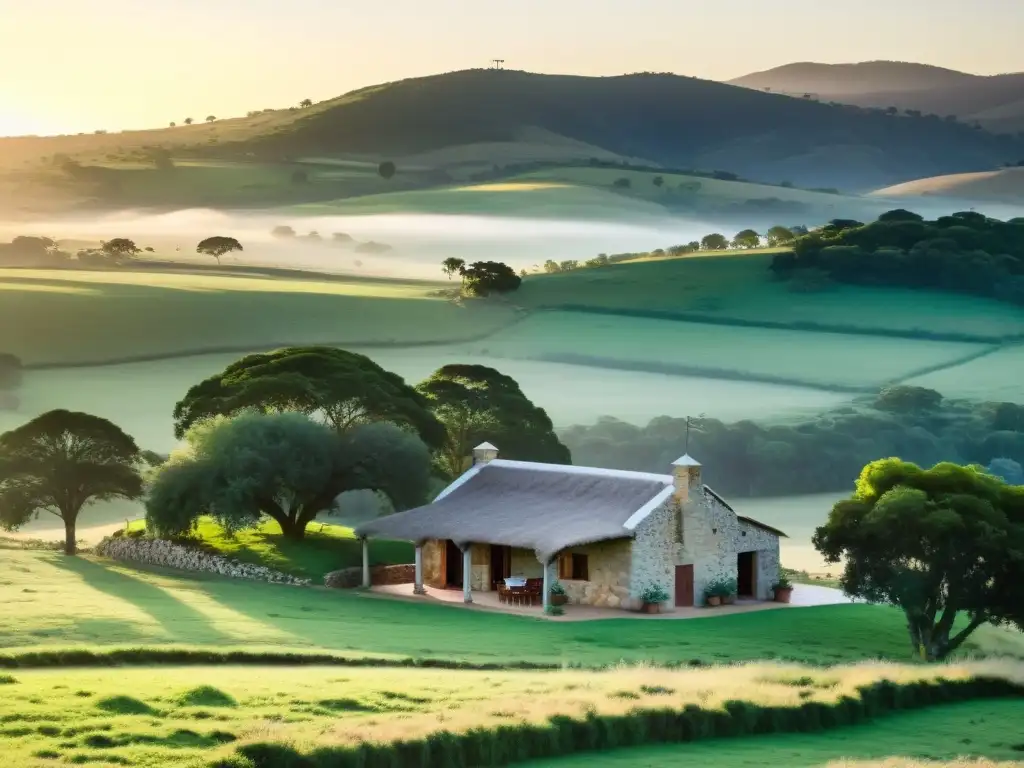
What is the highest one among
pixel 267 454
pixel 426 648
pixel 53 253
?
pixel 53 253

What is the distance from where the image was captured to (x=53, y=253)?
18150cm

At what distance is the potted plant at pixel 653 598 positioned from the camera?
59375 mm

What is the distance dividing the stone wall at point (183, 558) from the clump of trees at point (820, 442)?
199 ft

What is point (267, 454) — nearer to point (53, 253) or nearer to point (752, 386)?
point (752, 386)

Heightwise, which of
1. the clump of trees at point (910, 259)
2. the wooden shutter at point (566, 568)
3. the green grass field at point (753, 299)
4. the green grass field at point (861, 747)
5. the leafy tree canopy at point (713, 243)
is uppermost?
the leafy tree canopy at point (713, 243)

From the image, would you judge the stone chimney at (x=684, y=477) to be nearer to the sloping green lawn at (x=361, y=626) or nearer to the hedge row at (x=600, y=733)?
the sloping green lawn at (x=361, y=626)

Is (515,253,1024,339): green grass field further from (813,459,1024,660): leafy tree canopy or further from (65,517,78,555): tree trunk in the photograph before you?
(813,459,1024,660): leafy tree canopy

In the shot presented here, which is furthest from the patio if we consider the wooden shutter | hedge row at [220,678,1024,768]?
hedge row at [220,678,1024,768]

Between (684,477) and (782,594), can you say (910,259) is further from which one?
(684,477)

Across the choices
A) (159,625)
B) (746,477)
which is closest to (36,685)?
(159,625)

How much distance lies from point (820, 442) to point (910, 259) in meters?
44.5

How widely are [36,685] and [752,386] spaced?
11400cm

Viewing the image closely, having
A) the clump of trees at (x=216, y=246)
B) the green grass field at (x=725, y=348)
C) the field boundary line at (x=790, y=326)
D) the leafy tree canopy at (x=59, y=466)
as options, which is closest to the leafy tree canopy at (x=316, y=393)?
the leafy tree canopy at (x=59, y=466)

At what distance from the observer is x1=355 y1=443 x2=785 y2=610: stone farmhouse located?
59875 millimetres
